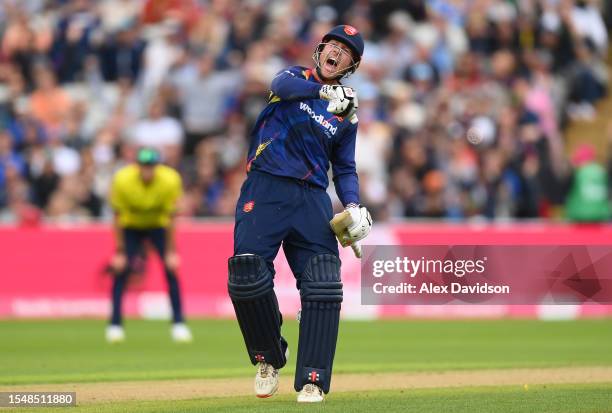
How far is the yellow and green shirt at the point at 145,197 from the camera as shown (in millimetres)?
17359

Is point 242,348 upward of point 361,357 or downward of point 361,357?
downward

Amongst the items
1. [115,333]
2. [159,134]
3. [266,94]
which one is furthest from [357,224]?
[266,94]

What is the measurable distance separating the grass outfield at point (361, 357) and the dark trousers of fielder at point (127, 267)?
422 mm

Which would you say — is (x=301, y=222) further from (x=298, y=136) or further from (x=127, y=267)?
(x=127, y=267)

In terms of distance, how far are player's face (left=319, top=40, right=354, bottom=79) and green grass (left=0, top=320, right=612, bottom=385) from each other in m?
4.19

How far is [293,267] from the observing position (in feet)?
33.1

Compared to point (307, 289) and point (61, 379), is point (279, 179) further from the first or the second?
point (61, 379)

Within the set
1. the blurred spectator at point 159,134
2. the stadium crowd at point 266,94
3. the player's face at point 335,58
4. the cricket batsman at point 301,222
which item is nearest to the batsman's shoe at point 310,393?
the cricket batsman at point 301,222

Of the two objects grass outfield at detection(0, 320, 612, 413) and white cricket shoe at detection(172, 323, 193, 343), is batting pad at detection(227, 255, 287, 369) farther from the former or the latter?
white cricket shoe at detection(172, 323, 193, 343)

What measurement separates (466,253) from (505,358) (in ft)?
11.9

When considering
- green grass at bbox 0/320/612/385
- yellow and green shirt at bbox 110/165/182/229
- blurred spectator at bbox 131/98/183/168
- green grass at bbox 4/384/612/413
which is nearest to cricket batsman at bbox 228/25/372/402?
green grass at bbox 4/384/612/413

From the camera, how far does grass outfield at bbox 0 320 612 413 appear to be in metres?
10.1

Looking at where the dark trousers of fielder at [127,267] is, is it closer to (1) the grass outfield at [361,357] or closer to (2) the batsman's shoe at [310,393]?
(1) the grass outfield at [361,357]

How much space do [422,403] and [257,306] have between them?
149 cm
